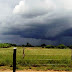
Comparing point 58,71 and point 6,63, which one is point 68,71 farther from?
point 6,63

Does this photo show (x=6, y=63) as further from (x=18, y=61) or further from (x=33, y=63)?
(x=33, y=63)

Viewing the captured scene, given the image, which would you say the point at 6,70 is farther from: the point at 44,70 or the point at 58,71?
the point at 58,71

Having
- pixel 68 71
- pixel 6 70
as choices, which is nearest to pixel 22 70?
pixel 6 70

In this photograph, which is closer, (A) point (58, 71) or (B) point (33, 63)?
(A) point (58, 71)

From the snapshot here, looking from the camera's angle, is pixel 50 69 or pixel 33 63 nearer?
pixel 50 69

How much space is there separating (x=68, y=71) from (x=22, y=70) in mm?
3020

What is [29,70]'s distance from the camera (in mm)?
9891

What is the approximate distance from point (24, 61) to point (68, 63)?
11.9ft

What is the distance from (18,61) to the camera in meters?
12.2

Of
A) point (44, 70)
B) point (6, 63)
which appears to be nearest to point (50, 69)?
point (44, 70)

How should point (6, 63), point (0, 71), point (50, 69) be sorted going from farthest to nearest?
1. point (6, 63)
2. point (50, 69)
3. point (0, 71)

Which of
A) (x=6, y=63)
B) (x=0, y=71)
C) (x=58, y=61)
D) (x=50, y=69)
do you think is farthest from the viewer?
(x=58, y=61)

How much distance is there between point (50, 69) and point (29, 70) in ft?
4.76

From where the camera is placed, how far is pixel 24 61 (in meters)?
12.2
